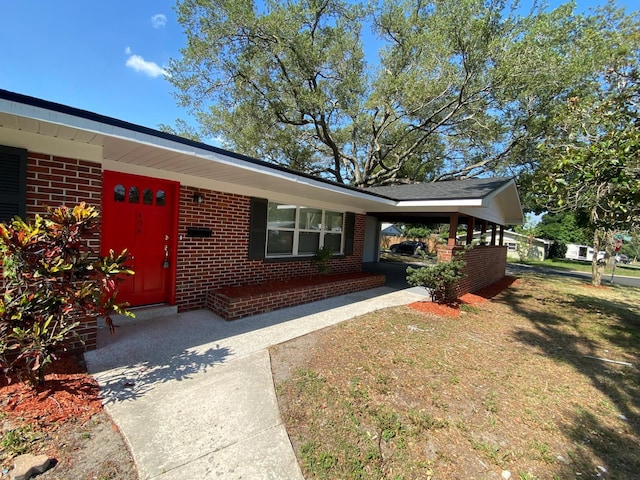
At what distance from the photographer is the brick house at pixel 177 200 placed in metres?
2.86

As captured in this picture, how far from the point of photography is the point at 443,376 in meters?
3.51

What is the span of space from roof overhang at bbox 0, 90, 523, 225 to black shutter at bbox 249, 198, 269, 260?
21 centimetres

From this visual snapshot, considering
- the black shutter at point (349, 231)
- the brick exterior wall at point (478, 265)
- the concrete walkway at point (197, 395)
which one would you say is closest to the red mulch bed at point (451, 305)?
the brick exterior wall at point (478, 265)

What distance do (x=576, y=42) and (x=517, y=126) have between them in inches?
177

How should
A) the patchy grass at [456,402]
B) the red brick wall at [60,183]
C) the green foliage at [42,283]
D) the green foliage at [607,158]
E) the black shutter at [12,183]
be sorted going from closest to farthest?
1. the patchy grass at [456,402]
2. the green foliage at [42,283]
3. the black shutter at [12,183]
4. the red brick wall at [60,183]
5. the green foliage at [607,158]

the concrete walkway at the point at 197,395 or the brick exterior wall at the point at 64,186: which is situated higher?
the brick exterior wall at the point at 64,186

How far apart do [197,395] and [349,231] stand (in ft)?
21.2

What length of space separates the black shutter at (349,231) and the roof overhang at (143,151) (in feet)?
6.32

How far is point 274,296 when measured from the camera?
5.57 m

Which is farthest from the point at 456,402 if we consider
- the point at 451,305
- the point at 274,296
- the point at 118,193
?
the point at 118,193

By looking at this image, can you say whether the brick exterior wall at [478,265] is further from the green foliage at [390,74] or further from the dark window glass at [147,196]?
the dark window glass at [147,196]

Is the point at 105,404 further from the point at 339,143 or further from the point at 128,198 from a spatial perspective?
the point at 339,143

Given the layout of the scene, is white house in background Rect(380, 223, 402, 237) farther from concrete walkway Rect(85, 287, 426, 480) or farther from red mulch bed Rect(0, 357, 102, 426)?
red mulch bed Rect(0, 357, 102, 426)

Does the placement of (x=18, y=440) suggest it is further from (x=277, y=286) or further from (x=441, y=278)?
(x=441, y=278)
